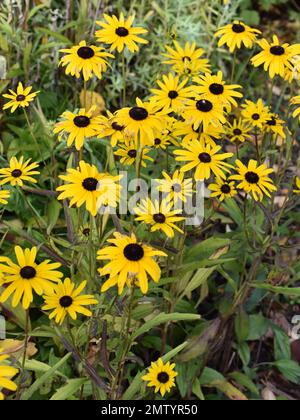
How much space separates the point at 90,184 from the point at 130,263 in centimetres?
22

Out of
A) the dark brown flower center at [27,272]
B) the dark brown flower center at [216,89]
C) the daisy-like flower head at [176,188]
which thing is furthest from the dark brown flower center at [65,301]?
the dark brown flower center at [216,89]

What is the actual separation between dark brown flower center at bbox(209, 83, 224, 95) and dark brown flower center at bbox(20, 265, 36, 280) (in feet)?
2.14

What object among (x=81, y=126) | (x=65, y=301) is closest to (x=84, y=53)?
(x=81, y=126)

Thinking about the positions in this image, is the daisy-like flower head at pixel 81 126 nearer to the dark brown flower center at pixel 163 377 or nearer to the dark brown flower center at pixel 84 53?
the dark brown flower center at pixel 84 53

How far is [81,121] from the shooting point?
54.4 inches

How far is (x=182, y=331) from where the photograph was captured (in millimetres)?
1927

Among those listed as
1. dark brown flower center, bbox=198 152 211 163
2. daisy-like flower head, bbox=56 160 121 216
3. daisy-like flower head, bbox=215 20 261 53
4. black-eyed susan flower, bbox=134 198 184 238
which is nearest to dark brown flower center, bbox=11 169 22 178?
daisy-like flower head, bbox=56 160 121 216

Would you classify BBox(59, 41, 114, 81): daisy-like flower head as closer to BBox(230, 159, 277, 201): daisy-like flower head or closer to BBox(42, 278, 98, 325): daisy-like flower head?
BBox(230, 159, 277, 201): daisy-like flower head

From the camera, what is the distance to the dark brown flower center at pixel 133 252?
1108 mm

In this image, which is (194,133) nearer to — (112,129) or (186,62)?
(112,129)

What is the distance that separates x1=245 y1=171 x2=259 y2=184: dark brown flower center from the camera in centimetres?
144

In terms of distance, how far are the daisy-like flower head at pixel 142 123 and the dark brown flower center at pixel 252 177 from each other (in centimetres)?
29
